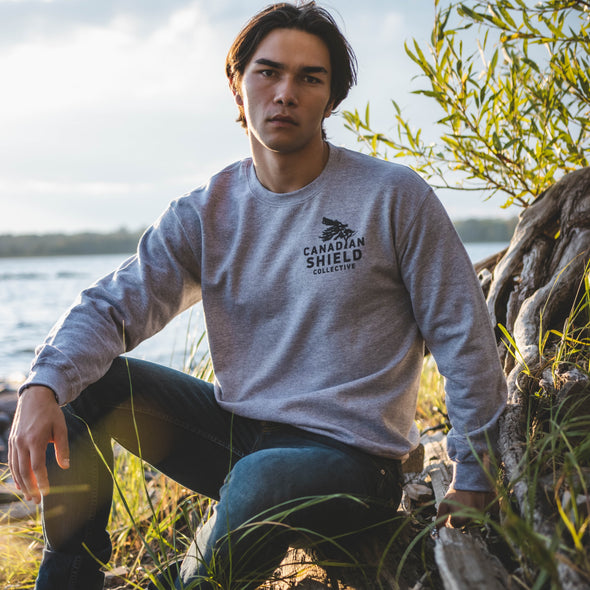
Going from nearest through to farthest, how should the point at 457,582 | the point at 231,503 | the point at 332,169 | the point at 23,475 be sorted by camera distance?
the point at 457,582
the point at 231,503
the point at 23,475
the point at 332,169

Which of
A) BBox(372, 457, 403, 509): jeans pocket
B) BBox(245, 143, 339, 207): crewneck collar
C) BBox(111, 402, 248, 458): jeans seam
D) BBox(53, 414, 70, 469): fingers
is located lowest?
BBox(372, 457, 403, 509): jeans pocket

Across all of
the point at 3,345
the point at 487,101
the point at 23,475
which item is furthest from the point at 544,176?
the point at 3,345

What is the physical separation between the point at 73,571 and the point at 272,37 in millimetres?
1801

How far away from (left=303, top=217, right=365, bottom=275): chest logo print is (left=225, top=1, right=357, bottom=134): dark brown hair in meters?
0.67

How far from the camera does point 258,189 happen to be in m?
1.89

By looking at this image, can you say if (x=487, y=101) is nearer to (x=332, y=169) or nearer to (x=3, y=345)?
(x=332, y=169)

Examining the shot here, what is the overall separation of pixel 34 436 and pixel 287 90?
1267 mm

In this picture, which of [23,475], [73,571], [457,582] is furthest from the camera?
[73,571]

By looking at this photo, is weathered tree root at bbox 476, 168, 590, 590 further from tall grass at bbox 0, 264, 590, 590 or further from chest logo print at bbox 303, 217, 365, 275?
chest logo print at bbox 303, 217, 365, 275

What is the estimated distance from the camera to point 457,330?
5.04 ft

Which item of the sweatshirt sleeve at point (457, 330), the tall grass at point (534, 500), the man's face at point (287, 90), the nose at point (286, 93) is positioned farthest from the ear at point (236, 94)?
the tall grass at point (534, 500)

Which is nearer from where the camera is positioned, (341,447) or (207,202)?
(341,447)

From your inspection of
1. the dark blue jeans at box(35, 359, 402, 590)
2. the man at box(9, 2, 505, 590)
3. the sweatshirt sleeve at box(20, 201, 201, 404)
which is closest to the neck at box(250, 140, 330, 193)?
the man at box(9, 2, 505, 590)

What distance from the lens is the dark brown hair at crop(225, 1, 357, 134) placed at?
1.96 m
